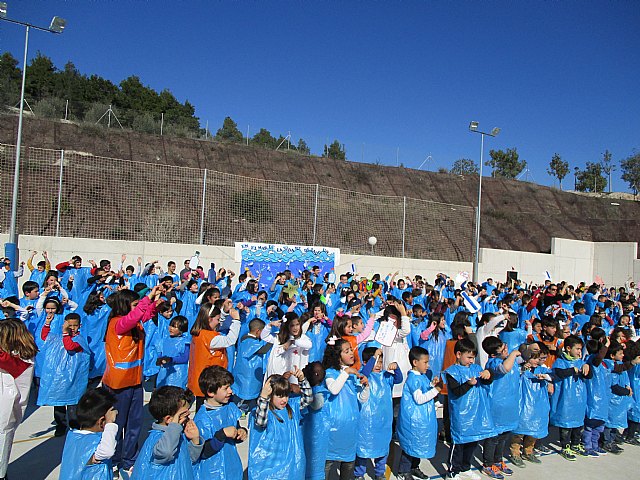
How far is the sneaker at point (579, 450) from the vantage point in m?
6.46

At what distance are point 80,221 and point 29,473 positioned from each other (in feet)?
40.7

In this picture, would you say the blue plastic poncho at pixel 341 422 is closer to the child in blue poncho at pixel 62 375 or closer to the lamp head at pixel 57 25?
the child in blue poncho at pixel 62 375

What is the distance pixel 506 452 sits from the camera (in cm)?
638

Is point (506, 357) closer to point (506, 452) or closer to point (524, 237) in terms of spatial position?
point (506, 452)

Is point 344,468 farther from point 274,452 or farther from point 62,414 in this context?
point 62,414

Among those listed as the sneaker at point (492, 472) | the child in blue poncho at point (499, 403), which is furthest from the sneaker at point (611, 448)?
the sneaker at point (492, 472)

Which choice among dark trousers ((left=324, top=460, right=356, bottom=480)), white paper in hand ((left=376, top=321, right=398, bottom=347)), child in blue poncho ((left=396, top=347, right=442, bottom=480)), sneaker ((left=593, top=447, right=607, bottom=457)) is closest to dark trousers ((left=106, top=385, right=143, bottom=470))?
dark trousers ((left=324, top=460, right=356, bottom=480))

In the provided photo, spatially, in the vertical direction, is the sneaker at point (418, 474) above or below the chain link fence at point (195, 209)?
below

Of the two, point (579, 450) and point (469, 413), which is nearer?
point (469, 413)

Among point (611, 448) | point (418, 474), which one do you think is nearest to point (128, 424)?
point (418, 474)

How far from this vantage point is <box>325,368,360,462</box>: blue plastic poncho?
4.69 metres

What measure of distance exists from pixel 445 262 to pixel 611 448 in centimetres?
1697

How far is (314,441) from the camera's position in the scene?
4.60 metres

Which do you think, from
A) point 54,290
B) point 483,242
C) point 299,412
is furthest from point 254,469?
point 483,242
